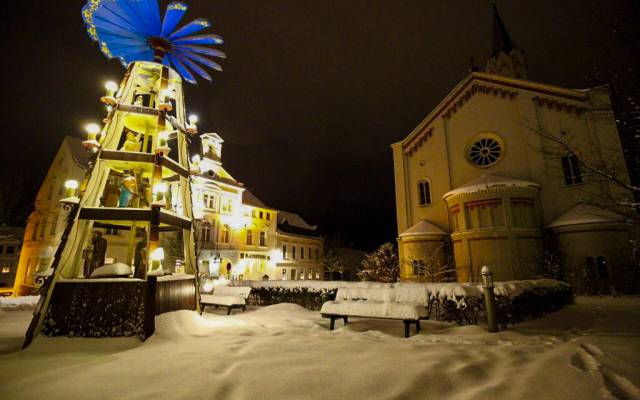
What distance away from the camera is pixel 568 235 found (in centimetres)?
1791

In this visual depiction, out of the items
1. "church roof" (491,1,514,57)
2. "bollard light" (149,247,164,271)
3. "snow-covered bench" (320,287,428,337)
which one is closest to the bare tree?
"snow-covered bench" (320,287,428,337)

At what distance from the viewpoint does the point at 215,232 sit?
99.1 ft

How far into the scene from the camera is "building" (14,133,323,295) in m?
24.2

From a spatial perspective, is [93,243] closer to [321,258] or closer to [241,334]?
[241,334]

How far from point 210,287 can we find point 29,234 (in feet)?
68.2

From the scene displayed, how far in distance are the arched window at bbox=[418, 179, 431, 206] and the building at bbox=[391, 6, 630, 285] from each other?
0.28 ft

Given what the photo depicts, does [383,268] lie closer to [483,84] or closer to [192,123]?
[483,84]

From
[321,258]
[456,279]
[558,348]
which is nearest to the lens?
[558,348]

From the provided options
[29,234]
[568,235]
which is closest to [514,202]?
[568,235]

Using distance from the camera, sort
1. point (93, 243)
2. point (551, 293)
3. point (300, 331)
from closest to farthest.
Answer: point (300, 331) < point (93, 243) < point (551, 293)

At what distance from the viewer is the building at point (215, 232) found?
79.4 feet

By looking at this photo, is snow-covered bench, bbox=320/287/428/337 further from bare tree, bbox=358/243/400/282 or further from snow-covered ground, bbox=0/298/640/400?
bare tree, bbox=358/243/400/282

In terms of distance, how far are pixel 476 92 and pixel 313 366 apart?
2602cm

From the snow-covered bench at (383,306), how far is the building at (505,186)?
12336 millimetres
